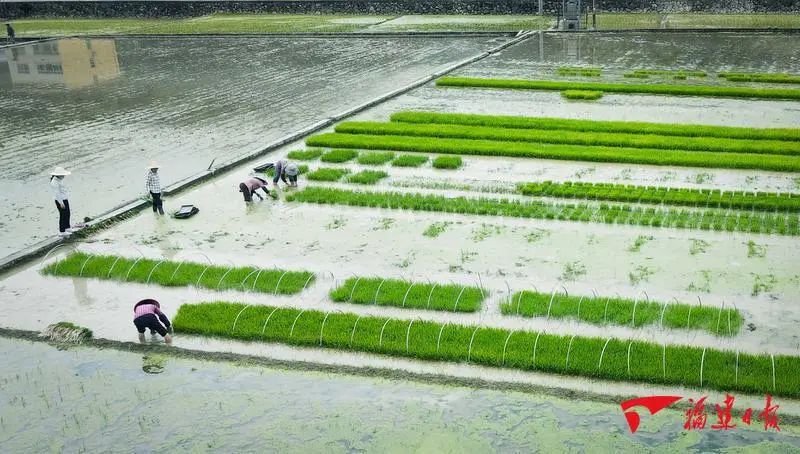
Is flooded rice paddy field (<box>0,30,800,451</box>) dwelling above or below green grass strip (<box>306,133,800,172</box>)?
below

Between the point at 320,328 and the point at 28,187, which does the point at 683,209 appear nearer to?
the point at 320,328

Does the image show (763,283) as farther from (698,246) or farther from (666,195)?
(666,195)

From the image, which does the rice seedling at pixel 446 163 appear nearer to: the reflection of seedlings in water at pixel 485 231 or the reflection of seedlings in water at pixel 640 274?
the reflection of seedlings in water at pixel 485 231

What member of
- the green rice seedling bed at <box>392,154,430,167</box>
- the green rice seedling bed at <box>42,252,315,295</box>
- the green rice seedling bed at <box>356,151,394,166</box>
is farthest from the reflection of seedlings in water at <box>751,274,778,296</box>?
the green rice seedling bed at <box>356,151,394,166</box>

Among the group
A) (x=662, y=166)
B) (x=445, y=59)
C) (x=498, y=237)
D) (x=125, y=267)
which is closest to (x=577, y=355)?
(x=498, y=237)

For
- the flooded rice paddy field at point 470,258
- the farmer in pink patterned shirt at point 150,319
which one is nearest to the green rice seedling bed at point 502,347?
the flooded rice paddy field at point 470,258

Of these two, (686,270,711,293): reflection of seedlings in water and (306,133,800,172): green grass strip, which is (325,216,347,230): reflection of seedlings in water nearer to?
(306,133,800,172): green grass strip
